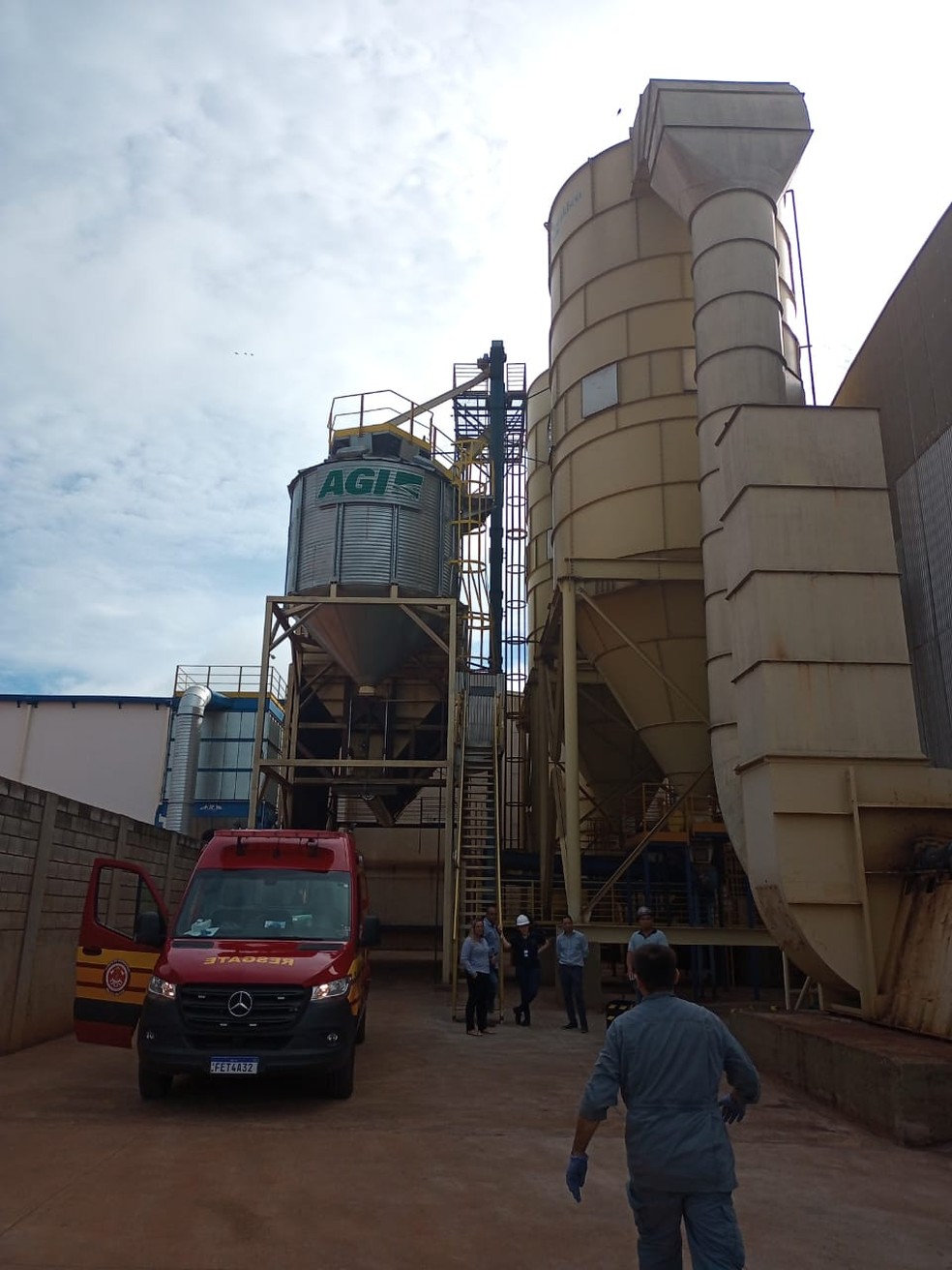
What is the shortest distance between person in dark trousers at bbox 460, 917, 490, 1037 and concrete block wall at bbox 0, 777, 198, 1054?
4.59 metres

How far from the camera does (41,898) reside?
9.85m

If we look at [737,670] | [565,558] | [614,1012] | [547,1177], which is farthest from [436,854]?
[547,1177]

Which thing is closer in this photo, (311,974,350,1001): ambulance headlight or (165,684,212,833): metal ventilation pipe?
(311,974,350,1001): ambulance headlight

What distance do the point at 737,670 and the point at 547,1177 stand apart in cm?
560

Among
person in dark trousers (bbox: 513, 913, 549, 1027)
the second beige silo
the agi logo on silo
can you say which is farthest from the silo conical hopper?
person in dark trousers (bbox: 513, 913, 549, 1027)

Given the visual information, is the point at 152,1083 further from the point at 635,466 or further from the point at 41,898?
the point at 635,466

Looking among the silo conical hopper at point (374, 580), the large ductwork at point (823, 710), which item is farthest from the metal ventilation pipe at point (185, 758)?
the large ductwork at point (823, 710)

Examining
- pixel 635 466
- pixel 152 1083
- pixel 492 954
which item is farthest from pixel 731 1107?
pixel 635 466

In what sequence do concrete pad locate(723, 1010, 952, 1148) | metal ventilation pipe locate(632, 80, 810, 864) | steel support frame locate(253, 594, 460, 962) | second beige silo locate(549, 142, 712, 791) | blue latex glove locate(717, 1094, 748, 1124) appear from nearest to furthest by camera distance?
blue latex glove locate(717, 1094, 748, 1124) < concrete pad locate(723, 1010, 952, 1148) < metal ventilation pipe locate(632, 80, 810, 864) < second beige silo locate(549, 142, 712, 791) < steel support frame locate(253, 594, 460, 962)

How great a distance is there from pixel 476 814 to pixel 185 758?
1418cm

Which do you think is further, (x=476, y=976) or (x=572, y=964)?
(x=572, y=964)

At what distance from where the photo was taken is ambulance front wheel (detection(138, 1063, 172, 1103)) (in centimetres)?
712

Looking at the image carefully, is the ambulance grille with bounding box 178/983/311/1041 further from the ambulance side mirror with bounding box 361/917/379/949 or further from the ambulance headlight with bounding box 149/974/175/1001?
the ambulance side mirror with bounding box 361/917/379/949

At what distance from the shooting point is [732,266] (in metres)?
13.3
